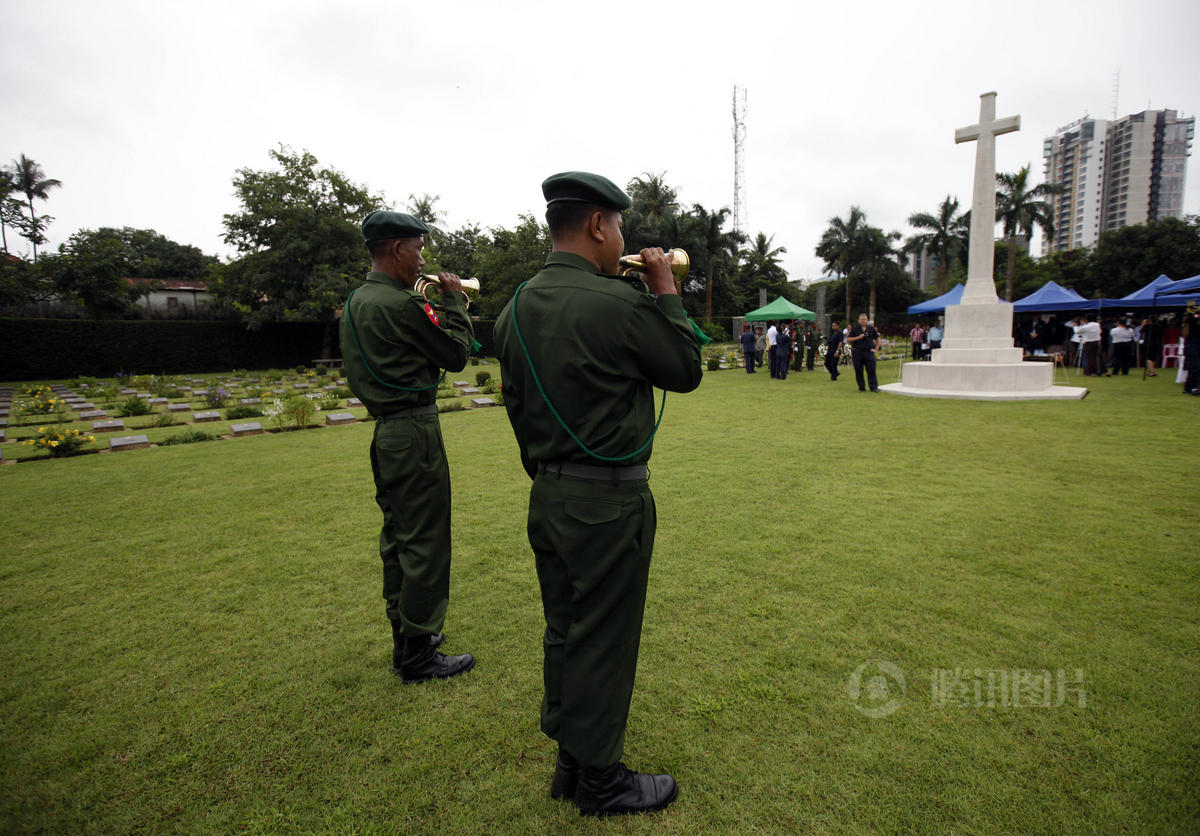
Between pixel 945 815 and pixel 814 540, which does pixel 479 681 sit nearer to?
pixel 945 815

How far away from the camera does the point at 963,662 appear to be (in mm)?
2916

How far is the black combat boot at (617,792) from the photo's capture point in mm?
2102

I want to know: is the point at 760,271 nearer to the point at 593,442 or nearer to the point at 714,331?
the point at 714,331

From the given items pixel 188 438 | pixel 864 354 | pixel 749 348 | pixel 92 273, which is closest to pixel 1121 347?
pixel 864 354

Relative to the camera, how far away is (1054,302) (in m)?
20.0

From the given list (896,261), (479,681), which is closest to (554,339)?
(479,681)

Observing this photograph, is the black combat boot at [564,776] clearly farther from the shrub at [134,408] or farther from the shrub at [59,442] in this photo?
the shrub at [134,408]

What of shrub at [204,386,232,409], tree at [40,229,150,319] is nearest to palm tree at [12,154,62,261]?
tree at [40,229,150,319]

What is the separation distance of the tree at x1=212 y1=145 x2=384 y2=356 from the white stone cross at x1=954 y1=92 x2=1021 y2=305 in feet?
74.1

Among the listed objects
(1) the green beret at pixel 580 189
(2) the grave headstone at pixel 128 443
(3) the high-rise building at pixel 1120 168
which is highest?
(3) the high-rise building at pixel 1120 168

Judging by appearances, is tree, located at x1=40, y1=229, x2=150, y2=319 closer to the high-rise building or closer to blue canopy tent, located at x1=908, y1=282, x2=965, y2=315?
blue canopy tent, located at x1=908, y1=282, x2=965, y2=315

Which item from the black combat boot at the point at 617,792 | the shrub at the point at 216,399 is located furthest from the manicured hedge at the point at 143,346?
the black combat boot at the point at 617,792

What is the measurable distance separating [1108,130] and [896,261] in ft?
242

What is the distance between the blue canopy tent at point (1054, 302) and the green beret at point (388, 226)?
73.3 feet
